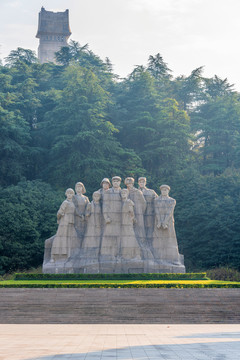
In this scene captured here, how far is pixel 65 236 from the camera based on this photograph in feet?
60.4

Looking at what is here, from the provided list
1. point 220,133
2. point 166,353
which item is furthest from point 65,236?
point 220,133

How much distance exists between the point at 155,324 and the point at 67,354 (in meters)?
5.89

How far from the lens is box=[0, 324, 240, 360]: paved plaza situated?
6.97m

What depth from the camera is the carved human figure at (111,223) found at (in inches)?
724

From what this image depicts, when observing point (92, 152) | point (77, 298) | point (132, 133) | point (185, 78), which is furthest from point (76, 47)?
point (77, 298)

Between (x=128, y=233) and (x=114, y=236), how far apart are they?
1.83 ft

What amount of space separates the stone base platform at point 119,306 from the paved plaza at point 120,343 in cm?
172

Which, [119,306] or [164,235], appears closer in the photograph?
[119,306]

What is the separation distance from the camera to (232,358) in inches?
267

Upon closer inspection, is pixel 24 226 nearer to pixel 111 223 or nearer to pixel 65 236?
pixel 65 236

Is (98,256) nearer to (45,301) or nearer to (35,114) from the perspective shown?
(45,301)

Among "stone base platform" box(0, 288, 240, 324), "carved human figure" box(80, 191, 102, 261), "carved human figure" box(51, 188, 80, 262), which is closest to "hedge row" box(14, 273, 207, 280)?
"carved human figure" box(51, 188, 80, 262)

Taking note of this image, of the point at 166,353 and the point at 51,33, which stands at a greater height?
the point at 51,33

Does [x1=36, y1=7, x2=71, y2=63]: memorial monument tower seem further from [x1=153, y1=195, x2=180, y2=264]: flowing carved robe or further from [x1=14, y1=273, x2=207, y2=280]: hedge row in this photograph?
[x1=14, y1=273, x2=207, y2=280]: hedge row
